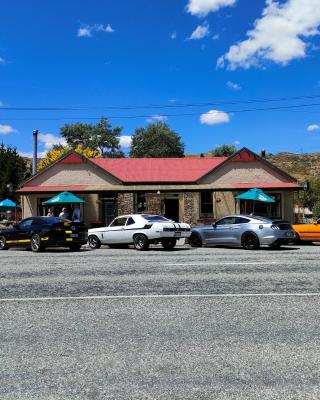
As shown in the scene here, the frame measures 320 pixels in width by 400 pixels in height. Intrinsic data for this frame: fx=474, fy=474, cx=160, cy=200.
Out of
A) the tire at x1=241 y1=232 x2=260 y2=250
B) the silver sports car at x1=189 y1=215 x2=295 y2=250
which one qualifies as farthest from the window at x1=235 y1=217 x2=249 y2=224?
the tire at x1=241 y1=232 x2=260 y2=250

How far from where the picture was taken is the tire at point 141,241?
1849cm

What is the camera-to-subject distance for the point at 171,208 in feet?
105

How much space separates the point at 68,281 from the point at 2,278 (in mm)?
1726

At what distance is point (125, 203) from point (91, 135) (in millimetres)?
48639

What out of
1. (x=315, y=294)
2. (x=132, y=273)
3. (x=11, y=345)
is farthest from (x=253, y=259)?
(x=11, y=345)

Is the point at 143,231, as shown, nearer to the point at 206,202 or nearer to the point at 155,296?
the point at 155,296

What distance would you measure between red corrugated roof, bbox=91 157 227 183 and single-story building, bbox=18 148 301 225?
135 millimetres

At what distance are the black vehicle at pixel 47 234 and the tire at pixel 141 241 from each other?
7.53ft

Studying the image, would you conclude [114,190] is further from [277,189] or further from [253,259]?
[253,259]

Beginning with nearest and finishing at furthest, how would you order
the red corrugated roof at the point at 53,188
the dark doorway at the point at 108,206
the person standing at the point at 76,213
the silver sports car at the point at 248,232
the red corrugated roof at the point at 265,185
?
the silver sports car at the point at 248,232
the person standing at the point at 76,213
the red corrugated roof at the point at 53,188
the red corrugated roof at the point at 265,185
the dark doorway at the point at 108,206

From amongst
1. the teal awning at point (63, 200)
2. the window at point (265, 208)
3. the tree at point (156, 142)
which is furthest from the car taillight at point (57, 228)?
the tree at point (156, 142)

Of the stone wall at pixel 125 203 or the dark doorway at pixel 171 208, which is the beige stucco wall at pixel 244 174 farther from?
the stone wall at pixel 125 203

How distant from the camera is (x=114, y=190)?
29.7 m

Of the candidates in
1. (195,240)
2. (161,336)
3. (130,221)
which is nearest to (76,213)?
(130,221)
